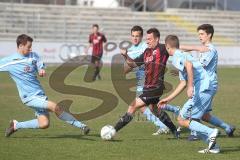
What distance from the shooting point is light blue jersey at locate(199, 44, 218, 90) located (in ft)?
36.3

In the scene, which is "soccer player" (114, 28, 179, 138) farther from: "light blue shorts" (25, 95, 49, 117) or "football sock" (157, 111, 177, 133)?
"light blue shorts" (25, 95, 49, 117)

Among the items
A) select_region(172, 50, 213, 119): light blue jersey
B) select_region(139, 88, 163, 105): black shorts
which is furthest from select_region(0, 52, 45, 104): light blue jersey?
select_region(172, 50, 213, 119): light blue jersey

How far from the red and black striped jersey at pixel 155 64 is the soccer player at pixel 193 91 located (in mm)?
742

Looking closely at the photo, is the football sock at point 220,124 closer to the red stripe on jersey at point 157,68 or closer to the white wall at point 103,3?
the red stripe on jersey at point 157,68

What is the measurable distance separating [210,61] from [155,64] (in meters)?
0.97

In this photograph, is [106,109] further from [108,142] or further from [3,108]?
[108,142]

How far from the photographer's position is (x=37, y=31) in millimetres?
37281

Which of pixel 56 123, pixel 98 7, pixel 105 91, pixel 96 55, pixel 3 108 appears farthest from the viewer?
pixel 98 7

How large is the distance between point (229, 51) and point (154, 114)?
25182 mm

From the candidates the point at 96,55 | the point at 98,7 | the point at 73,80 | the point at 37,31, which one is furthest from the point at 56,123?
the point at 98,7

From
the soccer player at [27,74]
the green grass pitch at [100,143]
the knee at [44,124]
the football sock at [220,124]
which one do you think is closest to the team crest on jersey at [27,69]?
the soccer player at [27,74]

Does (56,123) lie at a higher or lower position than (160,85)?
lower

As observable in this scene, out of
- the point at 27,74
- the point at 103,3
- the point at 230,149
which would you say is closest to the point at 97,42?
the point at 27,74

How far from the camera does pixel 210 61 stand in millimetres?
11195
